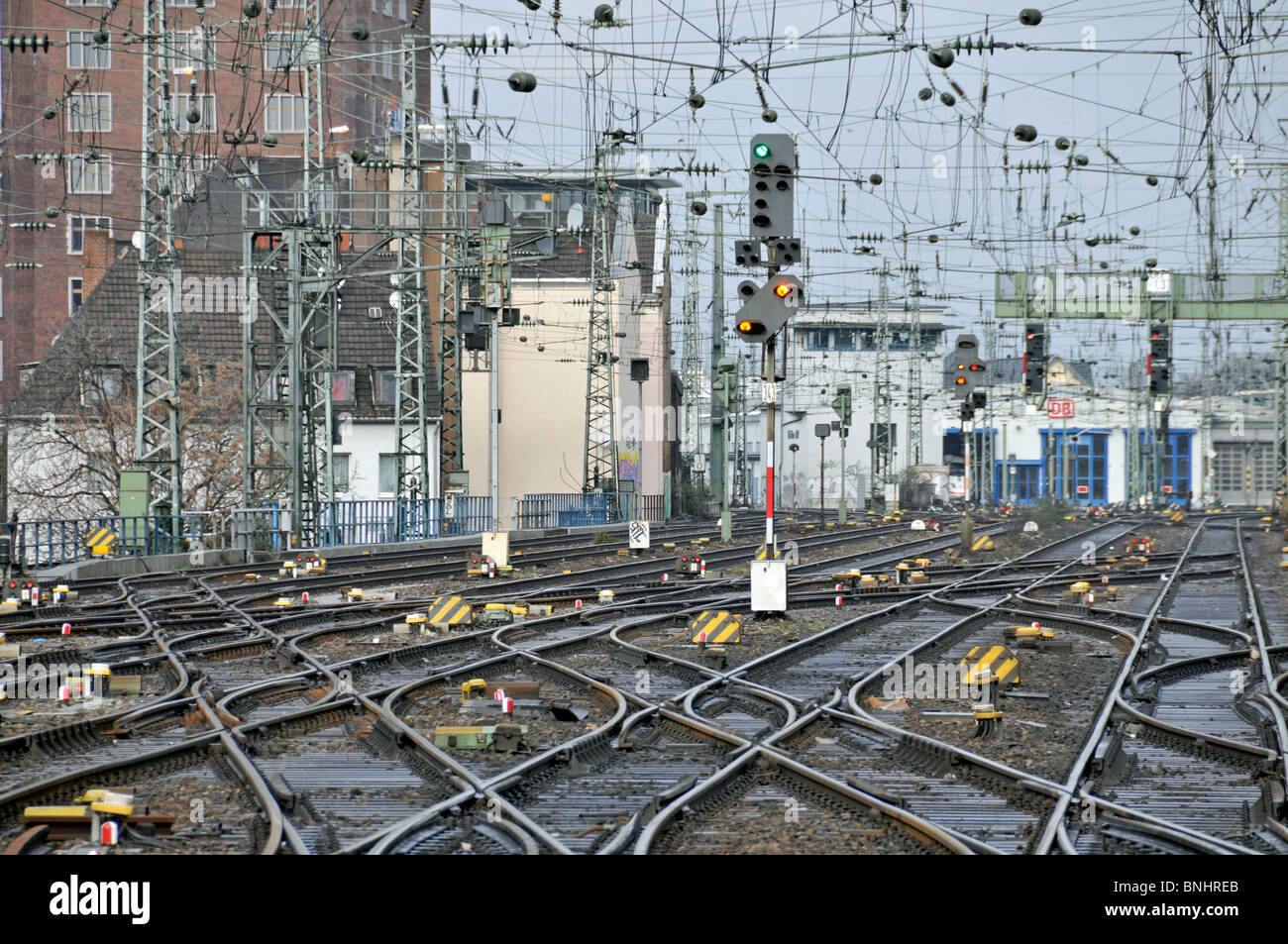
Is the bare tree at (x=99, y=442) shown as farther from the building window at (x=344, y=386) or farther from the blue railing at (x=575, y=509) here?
the blue railing at (x=575, y=509)

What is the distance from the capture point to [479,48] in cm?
2564

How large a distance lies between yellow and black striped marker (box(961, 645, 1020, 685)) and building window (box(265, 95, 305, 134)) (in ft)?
195

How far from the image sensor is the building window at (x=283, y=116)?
222ft

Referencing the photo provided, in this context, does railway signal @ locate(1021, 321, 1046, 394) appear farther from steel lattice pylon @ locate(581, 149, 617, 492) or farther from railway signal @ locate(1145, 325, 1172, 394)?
steel lattice pylon @ locate(581, 149, 617, 492)

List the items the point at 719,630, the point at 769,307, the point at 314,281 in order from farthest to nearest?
the point at 314,281
the point at 769,307
the point at 719,630

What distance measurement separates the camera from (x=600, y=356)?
5053 cm

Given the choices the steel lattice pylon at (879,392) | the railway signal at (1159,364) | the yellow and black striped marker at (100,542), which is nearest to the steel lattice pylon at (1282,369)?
the railway signal at (1159,364)

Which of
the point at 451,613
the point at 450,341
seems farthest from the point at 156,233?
the point at 450,341

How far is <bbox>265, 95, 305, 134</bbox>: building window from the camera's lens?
222 feet

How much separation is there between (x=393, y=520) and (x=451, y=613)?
2123cm

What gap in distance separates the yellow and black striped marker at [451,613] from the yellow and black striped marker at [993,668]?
6.56 meters

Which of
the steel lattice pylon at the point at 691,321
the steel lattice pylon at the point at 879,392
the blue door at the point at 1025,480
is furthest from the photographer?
the blue door at the point at 1025,480

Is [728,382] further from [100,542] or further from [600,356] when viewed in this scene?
[100,542]
